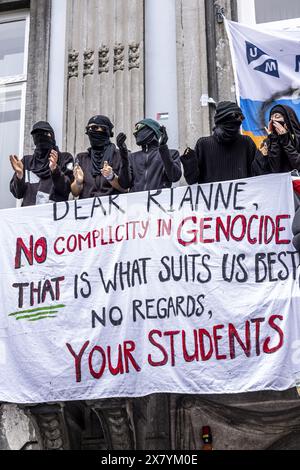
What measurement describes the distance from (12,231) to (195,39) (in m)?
2.74

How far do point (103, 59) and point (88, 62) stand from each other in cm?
15

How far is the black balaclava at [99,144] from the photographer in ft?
26.0

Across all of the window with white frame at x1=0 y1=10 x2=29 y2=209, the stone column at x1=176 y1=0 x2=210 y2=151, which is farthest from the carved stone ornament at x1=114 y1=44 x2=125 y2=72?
the window with white frame at x1=0 y1=10 x2=29 y2=209

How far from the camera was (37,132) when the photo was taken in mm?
8148

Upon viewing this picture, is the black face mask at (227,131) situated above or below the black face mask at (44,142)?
below

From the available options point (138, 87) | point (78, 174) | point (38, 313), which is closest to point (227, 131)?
point (78, 174)

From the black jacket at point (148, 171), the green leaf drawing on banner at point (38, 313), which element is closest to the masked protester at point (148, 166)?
the black jacket at point (148, 171)

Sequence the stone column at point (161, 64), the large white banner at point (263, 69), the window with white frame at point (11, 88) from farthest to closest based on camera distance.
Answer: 1. the window with white frame at point (11, 88)
2. the stone column at point (161, 64)
3. the large white banner at point (263, 69)

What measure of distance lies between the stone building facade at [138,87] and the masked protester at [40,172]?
588 millimetres

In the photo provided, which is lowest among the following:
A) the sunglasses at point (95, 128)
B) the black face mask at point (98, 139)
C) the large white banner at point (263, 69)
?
the black face mask at point (98, 139)

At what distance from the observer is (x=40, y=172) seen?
26.7 ft

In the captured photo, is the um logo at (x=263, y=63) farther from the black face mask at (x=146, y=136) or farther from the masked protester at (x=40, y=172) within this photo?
the masked protester at (x=40, y=172)

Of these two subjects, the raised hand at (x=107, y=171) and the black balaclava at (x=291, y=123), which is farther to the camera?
the raised hand at (x=107, y=171)

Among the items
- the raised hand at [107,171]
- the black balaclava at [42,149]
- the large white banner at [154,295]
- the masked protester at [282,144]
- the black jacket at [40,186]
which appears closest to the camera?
the large white banner at [154,295]
